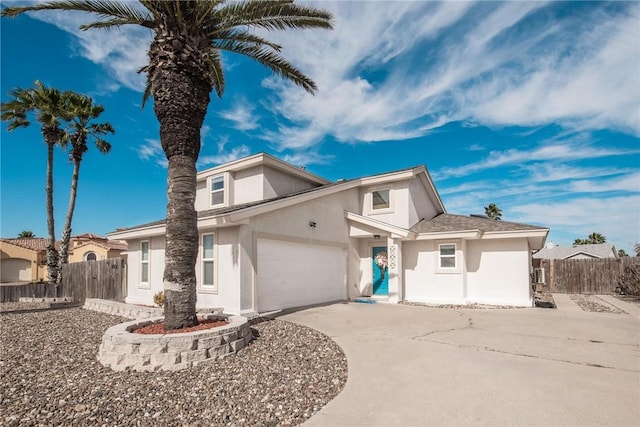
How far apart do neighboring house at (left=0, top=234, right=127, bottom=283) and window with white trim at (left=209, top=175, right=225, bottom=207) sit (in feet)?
75.0

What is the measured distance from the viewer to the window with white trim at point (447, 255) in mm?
13695

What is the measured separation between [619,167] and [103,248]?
39.5 meters

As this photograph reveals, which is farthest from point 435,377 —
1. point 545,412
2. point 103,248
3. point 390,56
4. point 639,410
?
point 103,248

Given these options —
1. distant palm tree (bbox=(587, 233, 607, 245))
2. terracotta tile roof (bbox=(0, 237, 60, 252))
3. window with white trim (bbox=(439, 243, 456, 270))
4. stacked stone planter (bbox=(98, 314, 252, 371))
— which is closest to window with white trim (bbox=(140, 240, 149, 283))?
stacked stone planter (bbox=(98, 314, 252, 371))

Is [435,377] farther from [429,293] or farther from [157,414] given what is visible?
[429,293]

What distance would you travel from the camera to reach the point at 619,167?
59.2ft

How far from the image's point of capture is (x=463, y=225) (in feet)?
46.5

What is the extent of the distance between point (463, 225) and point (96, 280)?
16.5 metres

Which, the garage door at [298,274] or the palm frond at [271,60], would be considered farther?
the garage door at [298,274]

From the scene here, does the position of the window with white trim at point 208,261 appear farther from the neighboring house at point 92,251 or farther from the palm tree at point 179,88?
the neighboring house at point 92,251

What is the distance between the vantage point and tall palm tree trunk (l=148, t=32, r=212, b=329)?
6691mm

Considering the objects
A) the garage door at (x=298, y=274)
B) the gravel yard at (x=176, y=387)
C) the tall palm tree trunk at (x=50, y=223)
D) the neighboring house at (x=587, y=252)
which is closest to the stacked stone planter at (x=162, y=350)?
the gravel yard at (x=176, y=387)

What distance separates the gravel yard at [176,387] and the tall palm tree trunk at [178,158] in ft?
5.03

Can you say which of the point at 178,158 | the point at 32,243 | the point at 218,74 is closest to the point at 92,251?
the point at 32,243
